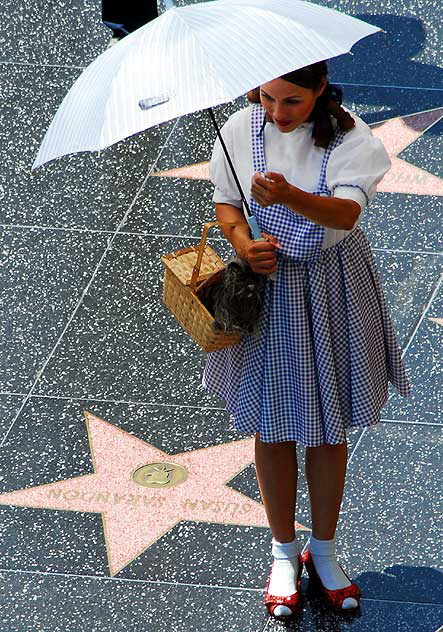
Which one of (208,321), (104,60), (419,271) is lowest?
(419,271)

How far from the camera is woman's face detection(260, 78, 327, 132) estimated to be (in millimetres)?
2895

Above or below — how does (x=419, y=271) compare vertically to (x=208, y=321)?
below

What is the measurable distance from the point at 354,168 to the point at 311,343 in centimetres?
47

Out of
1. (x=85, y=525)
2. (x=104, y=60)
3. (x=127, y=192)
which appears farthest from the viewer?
(x=127, y=192)

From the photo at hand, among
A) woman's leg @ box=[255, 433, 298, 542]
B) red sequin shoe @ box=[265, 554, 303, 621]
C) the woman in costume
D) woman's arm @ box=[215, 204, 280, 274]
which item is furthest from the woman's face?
red sequin shoe @ box=[265, 554, 303, 621]

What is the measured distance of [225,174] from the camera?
3082mm

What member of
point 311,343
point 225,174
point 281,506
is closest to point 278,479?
point 281,506

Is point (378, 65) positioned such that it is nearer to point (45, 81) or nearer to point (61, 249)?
point (45, 81)

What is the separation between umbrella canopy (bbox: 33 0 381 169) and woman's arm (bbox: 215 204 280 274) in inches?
16.4

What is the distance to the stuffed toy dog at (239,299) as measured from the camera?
3002 millimetres

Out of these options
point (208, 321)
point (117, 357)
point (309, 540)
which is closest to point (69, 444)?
point (117, 357)

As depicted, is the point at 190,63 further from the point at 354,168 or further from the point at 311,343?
the point at 311,343

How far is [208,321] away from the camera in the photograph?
3041 millimetres

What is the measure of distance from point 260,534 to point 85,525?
0.55 metres
